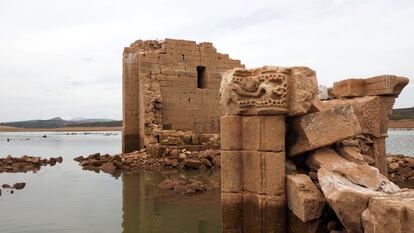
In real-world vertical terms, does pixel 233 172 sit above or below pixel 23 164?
above

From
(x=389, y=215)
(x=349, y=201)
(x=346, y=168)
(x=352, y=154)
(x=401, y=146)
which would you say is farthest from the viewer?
(x=401, y=146)

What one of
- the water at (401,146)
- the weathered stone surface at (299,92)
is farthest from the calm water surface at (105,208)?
the water at (401,146)

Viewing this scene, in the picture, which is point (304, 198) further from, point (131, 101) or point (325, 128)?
point (131, 101)

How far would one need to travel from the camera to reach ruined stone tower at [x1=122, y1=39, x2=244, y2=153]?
18.2 meters

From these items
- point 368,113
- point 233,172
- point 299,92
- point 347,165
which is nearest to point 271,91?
point 299,92

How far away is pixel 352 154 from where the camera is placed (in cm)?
524

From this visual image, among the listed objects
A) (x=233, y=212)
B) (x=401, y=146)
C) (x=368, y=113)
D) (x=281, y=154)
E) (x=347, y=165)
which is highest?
(x=368, y=113)

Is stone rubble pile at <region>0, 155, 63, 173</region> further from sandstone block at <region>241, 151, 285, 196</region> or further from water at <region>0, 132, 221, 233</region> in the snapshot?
sandstone block at <region>241, 151, 285, 196</region>

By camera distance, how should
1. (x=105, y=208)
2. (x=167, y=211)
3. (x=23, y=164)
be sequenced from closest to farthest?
(x=167, y=211)
(x=105, y=208)
(x=23, y=164)

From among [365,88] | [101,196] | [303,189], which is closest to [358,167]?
[303,189]

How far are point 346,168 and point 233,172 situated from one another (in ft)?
4.51

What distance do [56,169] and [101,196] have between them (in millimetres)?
6484

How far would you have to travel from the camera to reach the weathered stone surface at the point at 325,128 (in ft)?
16.4

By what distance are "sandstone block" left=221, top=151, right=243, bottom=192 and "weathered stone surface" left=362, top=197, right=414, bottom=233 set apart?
1743 millimetres
